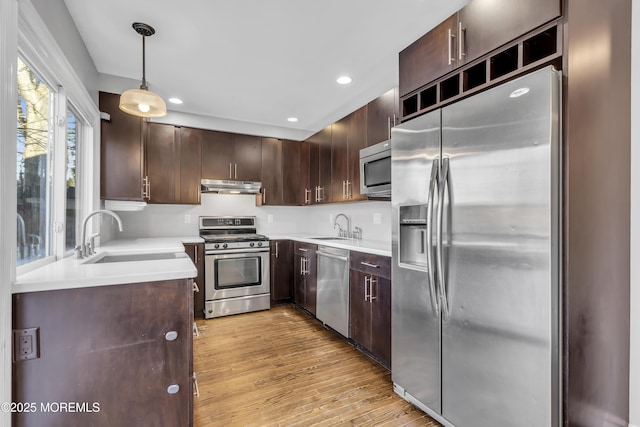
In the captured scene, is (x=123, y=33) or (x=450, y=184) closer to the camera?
(x=450, y=184)

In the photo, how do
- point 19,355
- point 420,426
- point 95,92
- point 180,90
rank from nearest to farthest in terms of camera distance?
point 19,355, point 420,426, point 95,92, point 180,90

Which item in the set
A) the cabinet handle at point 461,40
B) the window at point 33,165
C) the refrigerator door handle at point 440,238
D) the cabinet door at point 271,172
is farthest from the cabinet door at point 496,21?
the cabinet door at point 271,172

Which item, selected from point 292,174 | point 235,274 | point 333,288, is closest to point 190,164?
point 292,174

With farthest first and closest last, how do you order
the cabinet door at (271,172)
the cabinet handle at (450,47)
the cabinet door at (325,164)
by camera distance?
the cabinet door at (271,172)
the cabinet door at (325,164)
the cabinet handle at (450,47)

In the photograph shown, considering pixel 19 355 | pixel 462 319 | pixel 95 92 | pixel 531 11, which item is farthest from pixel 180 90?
pixel 462 319

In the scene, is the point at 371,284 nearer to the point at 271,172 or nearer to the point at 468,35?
the point at 468,35

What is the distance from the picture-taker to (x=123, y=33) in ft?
7.06

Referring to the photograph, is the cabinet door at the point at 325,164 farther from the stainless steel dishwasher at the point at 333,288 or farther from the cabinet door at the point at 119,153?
the cabinet door at the point at 119,153

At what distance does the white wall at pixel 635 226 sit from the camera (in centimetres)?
155

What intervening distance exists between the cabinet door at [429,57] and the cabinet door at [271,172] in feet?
8.21

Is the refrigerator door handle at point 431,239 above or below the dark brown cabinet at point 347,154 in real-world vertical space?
below

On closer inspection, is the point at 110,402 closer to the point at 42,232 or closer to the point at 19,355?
the point at 19,355

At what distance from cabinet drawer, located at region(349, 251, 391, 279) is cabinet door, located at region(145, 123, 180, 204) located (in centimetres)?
243

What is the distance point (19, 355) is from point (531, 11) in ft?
8.77
